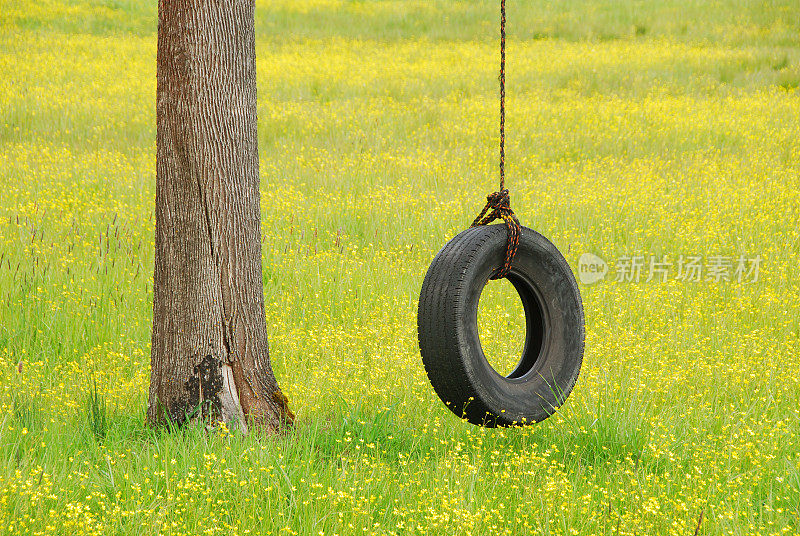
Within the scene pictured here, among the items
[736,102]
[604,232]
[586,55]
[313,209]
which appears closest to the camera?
[604,232]

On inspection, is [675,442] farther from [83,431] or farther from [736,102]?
[736,102]

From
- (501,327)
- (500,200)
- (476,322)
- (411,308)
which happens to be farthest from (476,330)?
(411,308)

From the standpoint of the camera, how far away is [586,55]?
64.9 feet

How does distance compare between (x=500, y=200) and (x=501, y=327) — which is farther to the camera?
(x=501, y=327)

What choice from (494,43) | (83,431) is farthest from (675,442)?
(494,43)

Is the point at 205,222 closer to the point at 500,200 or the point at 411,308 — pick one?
the point at 500,200

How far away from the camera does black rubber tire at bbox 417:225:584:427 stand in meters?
3.62

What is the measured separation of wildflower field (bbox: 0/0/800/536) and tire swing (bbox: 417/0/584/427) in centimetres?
26

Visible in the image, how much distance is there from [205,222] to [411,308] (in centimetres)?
247

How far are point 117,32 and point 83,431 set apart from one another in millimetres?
21566

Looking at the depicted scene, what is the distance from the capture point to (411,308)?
239 inches

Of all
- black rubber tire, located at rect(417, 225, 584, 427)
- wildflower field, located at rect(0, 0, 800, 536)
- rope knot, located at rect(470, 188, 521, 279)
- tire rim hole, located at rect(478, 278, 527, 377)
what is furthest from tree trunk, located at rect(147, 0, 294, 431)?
tire rim hole, located at rect(478, 278, 527, 377)

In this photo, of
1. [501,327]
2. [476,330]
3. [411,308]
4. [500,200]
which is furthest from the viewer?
[411,308]

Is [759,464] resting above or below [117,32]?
below
